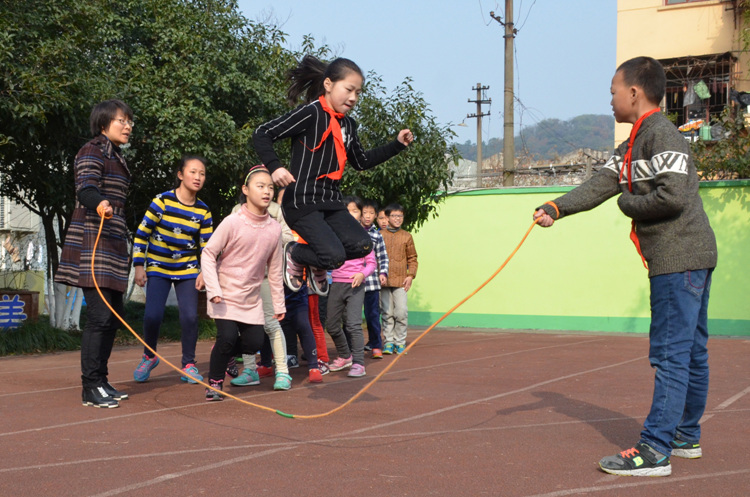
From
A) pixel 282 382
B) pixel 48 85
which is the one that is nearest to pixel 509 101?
pixel 48 85

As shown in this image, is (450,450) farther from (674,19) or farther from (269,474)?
(674,19)

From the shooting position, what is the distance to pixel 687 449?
4.48m

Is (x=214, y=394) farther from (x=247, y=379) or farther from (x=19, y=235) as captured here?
(x=19, y=235)

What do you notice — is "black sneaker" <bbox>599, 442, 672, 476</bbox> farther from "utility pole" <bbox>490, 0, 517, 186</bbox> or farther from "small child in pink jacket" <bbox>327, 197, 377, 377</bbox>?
"utility pole" <bbox>490, 0, 517, 186</bbox>

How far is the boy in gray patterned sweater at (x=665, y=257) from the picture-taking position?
4.19m

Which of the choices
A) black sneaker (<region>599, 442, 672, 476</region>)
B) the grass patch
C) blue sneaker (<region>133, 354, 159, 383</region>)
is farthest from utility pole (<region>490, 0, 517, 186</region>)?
black sneaker (<region>599, 442, 672, 476</region>)

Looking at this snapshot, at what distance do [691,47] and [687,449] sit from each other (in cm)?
2202

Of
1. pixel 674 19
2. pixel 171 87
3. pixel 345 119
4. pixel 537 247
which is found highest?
pixel 674 19

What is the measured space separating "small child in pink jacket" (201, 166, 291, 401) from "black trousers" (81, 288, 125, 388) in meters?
0.80

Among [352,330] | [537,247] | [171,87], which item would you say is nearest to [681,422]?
[352,330]

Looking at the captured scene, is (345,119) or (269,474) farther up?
(345,119)

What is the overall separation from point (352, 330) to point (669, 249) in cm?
433

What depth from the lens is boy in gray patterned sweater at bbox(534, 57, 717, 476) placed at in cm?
419

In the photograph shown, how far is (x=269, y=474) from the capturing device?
158 inches
